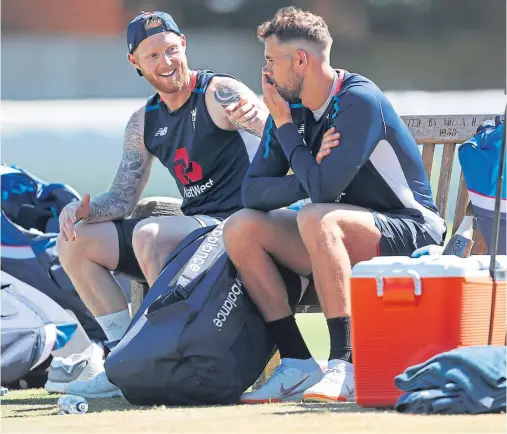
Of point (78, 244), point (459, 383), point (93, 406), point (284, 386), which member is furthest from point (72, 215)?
point (459, 383)

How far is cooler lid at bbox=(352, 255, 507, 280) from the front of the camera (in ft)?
8.50

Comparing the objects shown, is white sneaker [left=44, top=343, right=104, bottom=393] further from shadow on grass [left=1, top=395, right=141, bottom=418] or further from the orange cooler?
the orange cooler

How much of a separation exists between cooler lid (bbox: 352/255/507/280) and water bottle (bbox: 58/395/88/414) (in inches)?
33.5

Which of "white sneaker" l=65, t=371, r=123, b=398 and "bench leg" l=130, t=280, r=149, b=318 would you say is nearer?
"white sneaker" l=65, t=371, r=123, b=398

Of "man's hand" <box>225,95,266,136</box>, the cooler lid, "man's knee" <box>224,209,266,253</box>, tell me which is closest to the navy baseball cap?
"man's hand" <box>225,95,266,136</box>

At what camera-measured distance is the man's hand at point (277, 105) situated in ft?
10.3

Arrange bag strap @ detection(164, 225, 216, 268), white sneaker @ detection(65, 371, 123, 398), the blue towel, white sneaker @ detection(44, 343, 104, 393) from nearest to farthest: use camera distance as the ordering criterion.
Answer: the blue towel
bag strap @ detection(164, 225, 216, 268)
white sneaker @ detection(65, 371, 123, 398)
white sneaker @ detection(44, 343, 104, 393)

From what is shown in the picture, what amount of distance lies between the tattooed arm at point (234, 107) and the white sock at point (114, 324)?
2.14ft

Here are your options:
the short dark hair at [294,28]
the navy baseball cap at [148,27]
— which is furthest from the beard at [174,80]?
the short dark hair at [294,28]

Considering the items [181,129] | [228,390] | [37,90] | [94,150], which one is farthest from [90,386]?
[37,90]

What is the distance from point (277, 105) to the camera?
315cm

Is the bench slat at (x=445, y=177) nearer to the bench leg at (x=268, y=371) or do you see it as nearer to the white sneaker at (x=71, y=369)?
the bench leg at (x=268, y=371)

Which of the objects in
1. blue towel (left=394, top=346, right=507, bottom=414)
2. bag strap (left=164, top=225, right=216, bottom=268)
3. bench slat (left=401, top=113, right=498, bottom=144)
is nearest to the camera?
blue towel (left=394, top=346, right=507, bottom=414)

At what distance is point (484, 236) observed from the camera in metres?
3.35
